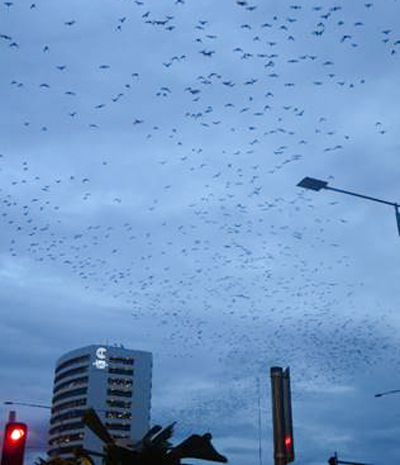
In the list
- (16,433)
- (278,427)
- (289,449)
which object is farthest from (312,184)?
(16,433)

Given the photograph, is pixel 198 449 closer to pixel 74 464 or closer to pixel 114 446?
pixel 114 446

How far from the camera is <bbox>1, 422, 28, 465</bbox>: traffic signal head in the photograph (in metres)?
10.4

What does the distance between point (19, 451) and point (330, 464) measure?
23.5 metres

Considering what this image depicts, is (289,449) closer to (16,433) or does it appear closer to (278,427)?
(278,427)

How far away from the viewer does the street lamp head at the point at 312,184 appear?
1875cm

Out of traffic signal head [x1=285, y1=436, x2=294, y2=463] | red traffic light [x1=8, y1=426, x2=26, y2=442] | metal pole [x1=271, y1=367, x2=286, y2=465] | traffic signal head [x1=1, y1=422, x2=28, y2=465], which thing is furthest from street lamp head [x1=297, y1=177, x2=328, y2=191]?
red traffic light [x1=8, y1=426, x2=26, y2=442]

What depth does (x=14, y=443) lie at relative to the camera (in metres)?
10.6

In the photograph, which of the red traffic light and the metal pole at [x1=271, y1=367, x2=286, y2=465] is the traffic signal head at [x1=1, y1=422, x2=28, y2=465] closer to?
the red traffic light

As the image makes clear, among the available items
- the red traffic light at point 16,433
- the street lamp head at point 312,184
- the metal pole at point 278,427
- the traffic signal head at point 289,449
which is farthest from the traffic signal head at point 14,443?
the street lamp head at point 312,184

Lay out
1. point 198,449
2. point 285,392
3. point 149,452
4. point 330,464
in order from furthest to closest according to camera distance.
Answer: point 330,464 < point 285,392 < point 149,452 < point 198,449

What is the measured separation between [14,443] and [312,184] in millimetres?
10989

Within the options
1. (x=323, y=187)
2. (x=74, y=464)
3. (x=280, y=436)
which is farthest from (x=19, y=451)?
(x=74, y=464)

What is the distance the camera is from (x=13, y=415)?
12.8 m

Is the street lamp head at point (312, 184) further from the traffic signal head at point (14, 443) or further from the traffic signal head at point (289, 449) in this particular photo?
the traffic signal head at point (14, 443)
